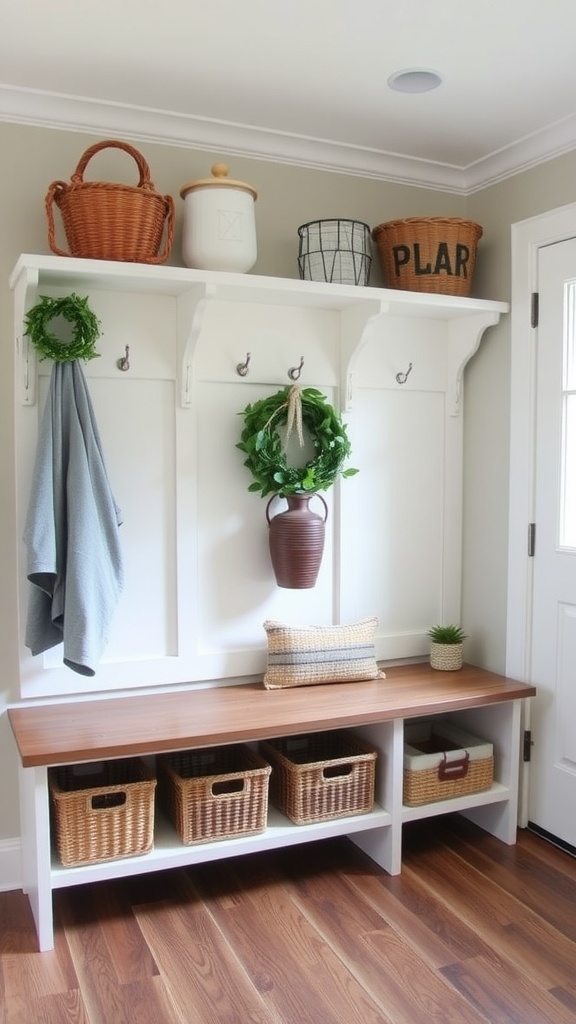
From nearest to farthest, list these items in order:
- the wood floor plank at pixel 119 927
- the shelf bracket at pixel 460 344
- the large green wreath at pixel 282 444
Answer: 1. the wood floor plank at pixel 119 927
2. the large green wreath at pixel 282 444
3. the shelf bracket at pixel 460 344

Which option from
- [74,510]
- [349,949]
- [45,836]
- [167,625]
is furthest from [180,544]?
[349,949]

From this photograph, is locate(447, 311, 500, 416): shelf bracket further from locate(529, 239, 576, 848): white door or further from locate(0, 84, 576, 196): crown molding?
locate(0, 84, 576, 196): crown molding

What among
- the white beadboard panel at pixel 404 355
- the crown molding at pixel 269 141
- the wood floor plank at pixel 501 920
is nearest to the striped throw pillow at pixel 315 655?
the wood floor plank at pixel 501 920

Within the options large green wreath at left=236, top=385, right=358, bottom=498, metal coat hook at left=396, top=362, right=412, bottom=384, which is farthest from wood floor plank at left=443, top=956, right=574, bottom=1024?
metal coat hook at left=396, top=362, right=412, bottom=384

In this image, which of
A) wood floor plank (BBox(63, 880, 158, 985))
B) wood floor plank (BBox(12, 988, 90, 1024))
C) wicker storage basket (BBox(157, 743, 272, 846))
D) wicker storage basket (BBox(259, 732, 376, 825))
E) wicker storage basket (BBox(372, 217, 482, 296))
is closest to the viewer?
wood floor plank (BBox(12, 988, 90, 1024))

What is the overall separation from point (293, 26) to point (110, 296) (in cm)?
91

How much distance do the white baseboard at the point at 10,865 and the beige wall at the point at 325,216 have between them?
0.09ft

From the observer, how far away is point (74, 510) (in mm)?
2371

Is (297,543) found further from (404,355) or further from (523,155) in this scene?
(523,155)

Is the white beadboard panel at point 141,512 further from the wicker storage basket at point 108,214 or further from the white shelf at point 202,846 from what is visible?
the white shelf at point 202,846

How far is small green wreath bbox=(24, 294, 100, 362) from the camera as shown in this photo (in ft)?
7.69

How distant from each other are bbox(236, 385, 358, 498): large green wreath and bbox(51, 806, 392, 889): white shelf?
103 cm

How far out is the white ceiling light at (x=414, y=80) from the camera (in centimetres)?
236

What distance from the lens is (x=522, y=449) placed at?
2.90m
